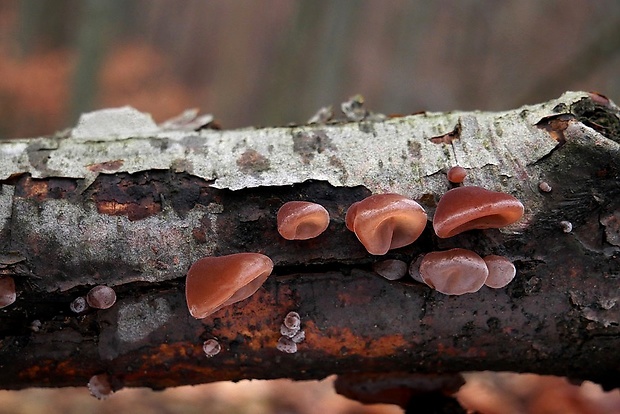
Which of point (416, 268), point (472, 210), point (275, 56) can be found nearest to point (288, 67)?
point (275, 56)

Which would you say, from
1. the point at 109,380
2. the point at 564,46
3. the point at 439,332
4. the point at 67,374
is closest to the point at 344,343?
the point at 439,332

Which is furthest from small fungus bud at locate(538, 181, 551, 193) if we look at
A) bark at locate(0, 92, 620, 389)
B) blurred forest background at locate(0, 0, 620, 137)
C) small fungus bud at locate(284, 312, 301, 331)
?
blurred forest background at locate(0, 0, 620, 137)

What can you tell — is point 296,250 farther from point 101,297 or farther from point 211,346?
point 101,297

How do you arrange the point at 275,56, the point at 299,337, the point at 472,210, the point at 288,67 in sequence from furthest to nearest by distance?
the point at 275,56 → the point at 288,67 → the point at 299,337 → the point at 472,210

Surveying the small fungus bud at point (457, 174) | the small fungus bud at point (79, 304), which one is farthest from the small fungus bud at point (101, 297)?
the small fungus bud at point (457, 174)

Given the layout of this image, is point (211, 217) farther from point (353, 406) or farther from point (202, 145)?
point (353, 406)

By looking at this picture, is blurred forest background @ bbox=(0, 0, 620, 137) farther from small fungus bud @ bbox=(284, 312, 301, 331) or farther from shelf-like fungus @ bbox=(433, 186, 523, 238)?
small fungus bud @ bbox=(284, 312, 301, 331)

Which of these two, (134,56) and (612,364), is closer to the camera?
(612,364)
